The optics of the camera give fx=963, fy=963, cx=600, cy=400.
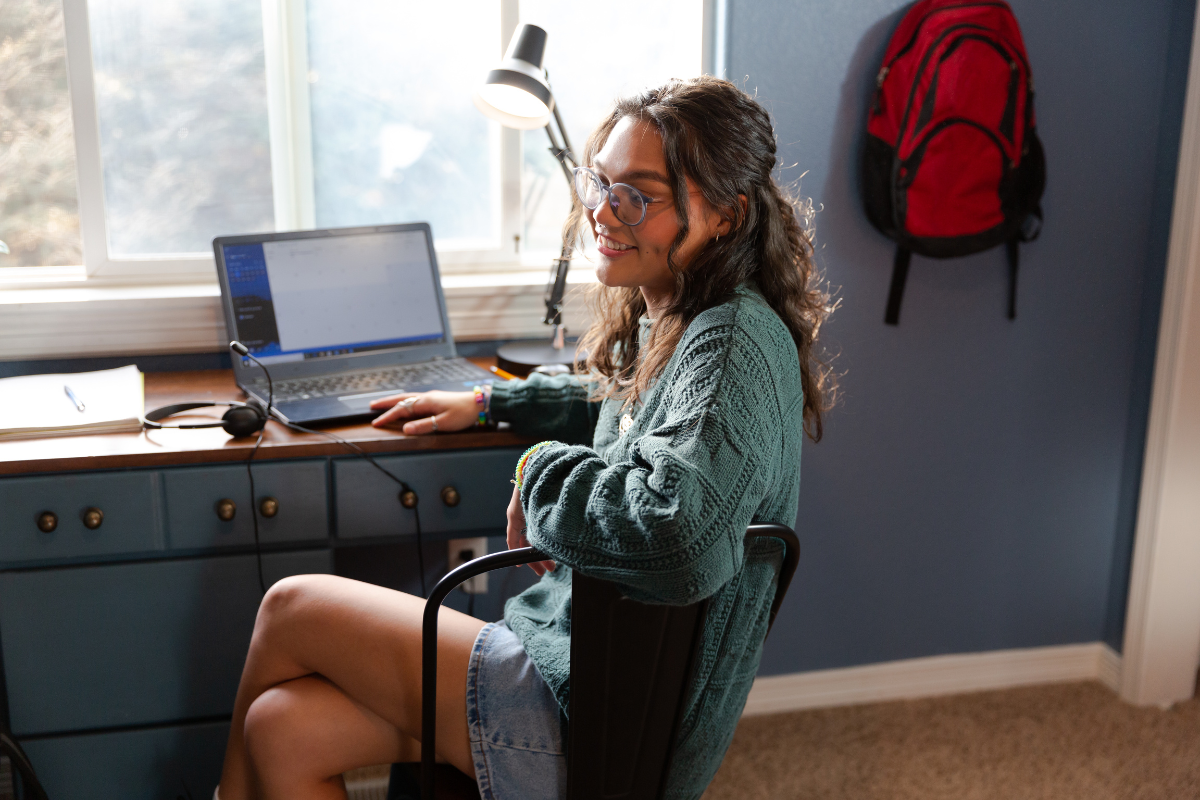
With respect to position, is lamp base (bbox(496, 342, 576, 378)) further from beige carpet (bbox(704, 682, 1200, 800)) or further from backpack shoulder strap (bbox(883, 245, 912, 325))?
beige carpet (bbox(704, 682, 1200, 800))

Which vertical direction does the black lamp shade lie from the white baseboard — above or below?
above

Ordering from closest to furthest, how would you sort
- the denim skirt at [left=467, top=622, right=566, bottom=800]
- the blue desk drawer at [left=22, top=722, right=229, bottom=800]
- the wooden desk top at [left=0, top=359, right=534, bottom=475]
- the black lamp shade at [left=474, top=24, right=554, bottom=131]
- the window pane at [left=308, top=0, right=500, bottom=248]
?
the denim skirt at [left=467, top=622, right=566, bottom=800]
the wooden desk top at [left=0, top=359, right=534, bottom=475]
the blue desk drawer at [left=22, top=722, right=229, bottom=800]
the black lamp shade at [left=474, top=24, right=554, bottom=131]
the window pane at [left=308, top=0, right=500, bottom=248]

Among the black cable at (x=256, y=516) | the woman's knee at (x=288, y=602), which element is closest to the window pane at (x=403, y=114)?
the black cable at (x=256, y=516)

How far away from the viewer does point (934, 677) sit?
2.25 metres

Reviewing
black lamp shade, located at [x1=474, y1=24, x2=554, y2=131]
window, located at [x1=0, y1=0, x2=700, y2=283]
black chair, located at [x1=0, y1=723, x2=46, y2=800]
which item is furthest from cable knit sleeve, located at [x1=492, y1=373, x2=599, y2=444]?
black chair, located at [x1=0, y1=723, x2=46, y2=800]

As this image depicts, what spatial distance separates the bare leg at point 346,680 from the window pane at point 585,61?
1163 mm

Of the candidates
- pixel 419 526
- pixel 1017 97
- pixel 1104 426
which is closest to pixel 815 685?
pixel 1104 426

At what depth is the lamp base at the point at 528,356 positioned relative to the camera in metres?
1.85

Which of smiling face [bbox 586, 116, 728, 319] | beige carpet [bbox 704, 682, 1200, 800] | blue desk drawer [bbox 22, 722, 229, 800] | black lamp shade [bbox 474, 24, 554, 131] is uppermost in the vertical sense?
black lamp shade [bbox 474, 24, 554, 131]

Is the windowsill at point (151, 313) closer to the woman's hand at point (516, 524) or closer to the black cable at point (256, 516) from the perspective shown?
the black cable at point (256, 516)

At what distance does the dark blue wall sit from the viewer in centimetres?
189

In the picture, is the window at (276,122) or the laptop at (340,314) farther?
the window at (276,122)

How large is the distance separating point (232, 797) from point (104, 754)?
36 cm

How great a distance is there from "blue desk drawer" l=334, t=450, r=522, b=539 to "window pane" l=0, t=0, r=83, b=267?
0.94 m
